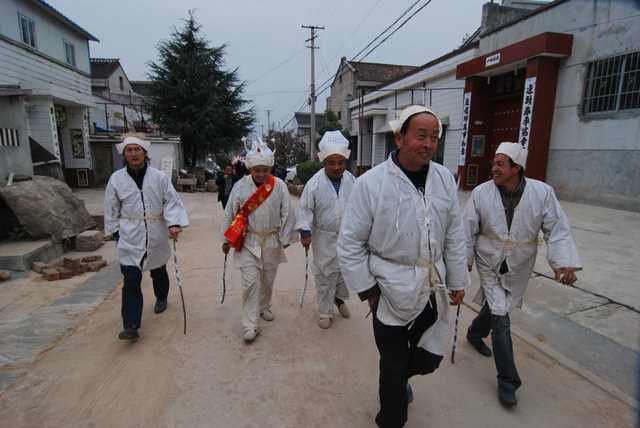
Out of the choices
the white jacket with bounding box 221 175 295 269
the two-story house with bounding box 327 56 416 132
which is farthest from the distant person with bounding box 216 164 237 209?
the two-story house with bounding box 327 56 416 132

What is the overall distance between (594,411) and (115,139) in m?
19.2

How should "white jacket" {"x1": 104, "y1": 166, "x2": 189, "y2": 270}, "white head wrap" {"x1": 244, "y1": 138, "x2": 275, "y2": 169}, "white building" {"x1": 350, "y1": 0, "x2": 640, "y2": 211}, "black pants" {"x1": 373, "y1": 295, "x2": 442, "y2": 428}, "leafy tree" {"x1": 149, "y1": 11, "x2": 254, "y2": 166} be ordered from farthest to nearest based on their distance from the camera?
1. "leafy tree" {"x1": 149, "y1": 11, "x2": 254, "y2": 166}
2. "white building" {"x1": 350, "y1": 0, "x2": 640, "y2": 211}
3. "white head wrap" {"x1": 244, "y1": 138, "x2": 275, "y2": 169}
4. "white jacket" {"x1": 104, "y1": 166, "x2": 189, "y2": 270}
5. "black pants" {"x1": 373, "y1": 295, "x2": 442, "y2": 428}

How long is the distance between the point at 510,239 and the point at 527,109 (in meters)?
7.97

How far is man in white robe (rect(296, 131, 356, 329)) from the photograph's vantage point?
3564mm

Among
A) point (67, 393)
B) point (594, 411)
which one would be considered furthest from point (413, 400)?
point (67, 393)

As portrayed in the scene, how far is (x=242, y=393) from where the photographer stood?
258 cm

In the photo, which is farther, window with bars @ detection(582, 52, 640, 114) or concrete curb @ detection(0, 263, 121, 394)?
window with bars @ detection(582, 52, 640, 114)

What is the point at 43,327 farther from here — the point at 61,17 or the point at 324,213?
the point at 61,17

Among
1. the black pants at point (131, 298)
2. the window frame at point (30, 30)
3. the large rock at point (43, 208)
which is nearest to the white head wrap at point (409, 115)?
the black pants at point (131, 298)

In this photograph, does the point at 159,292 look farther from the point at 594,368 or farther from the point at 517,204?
the point at 594,368

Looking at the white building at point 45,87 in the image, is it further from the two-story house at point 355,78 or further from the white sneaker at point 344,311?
the two-story house at point 355,78

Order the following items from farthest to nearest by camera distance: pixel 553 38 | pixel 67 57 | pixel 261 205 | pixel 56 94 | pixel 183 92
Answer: pixel 183 92
pixel 67 57
pixel 56 94
pixel 553 38
pixel 261 205

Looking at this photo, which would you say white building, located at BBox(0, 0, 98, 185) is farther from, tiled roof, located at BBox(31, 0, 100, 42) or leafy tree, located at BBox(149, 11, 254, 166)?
leafy tree, located at BBox(149, 11, 254, 166)

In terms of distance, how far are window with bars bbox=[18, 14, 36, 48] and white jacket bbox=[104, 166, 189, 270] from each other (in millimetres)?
13044
